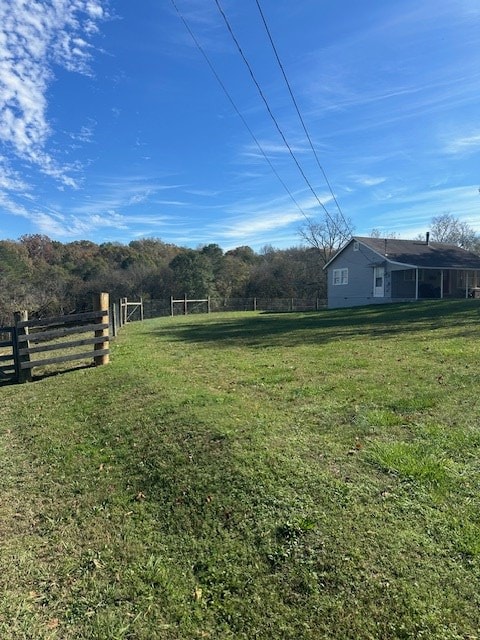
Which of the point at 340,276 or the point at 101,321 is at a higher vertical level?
the point at 340,276

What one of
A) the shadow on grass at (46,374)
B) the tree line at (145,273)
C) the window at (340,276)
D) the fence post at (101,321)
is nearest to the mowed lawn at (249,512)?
the shadow on grass at (46,374)

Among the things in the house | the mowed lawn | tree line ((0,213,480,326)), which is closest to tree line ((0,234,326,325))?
tree line ((0,213,480,326))

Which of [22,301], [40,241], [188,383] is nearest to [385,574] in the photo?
[188,383]

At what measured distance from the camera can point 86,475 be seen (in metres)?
4.37

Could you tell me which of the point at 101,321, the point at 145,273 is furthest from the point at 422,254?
the point at 145,273

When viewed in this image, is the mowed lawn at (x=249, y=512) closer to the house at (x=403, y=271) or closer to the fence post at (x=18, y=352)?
the fence post at (x=18, y=352)

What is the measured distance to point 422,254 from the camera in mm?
29328

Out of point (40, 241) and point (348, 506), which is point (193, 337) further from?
point (40, 241)

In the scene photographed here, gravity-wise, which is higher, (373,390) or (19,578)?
(373,390)

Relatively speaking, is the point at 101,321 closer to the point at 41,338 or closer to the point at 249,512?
the point at 41,338

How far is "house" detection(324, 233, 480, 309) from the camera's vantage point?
27.8 metres

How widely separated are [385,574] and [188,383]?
4860 millimetres

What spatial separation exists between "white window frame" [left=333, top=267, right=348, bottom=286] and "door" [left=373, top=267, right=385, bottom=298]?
3.12 metres

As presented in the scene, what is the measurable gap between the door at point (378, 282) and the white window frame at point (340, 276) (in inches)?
123
